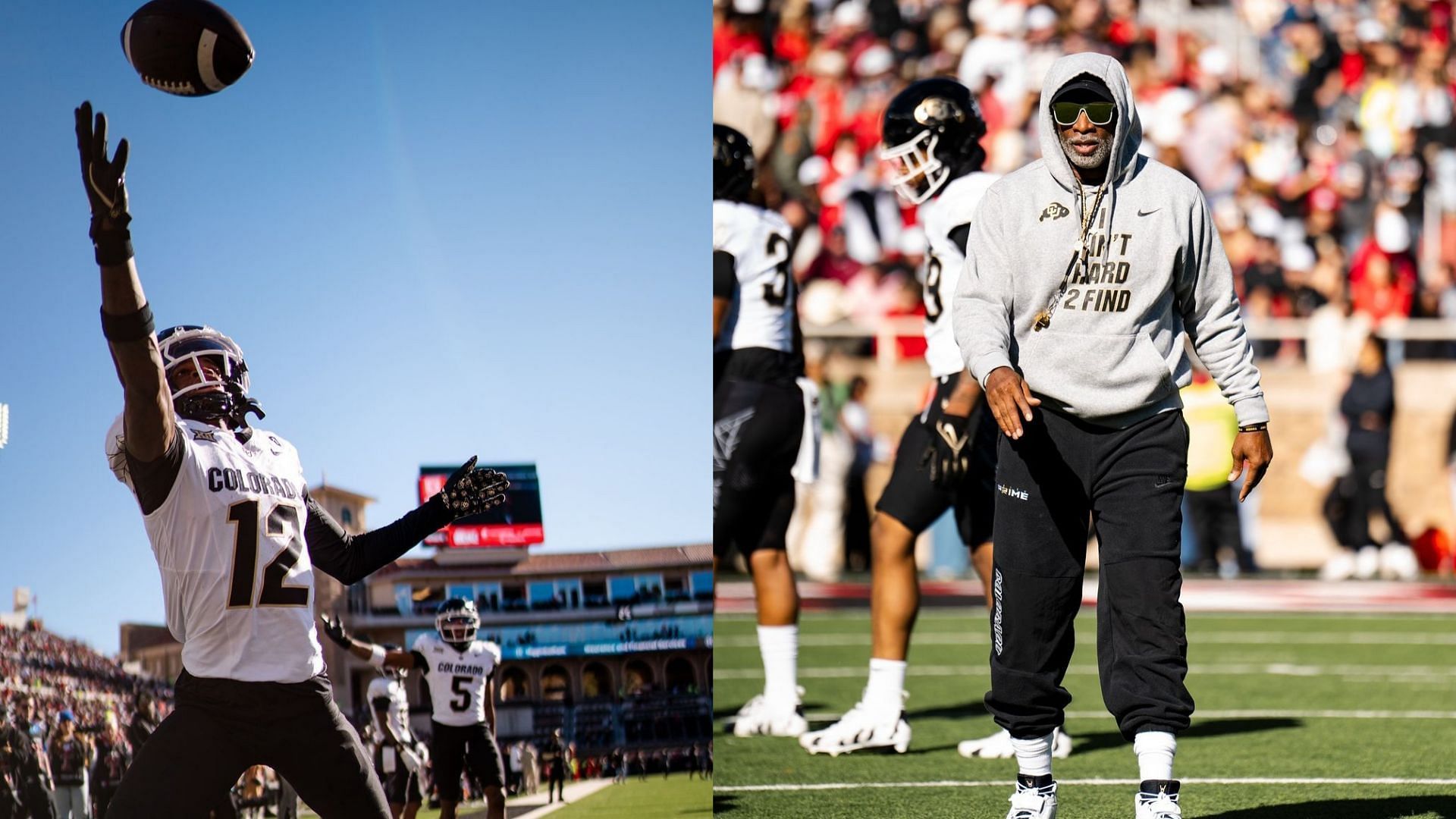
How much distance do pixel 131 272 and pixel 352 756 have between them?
40.5 inches

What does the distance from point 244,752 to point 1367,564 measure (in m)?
12.2

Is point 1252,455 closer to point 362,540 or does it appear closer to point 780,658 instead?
point 362,540

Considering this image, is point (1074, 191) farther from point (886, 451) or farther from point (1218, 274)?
point (886, 451)

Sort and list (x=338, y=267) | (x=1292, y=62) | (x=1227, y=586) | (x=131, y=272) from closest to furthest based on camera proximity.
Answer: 1. (x=131, y=272)
2. (x=338, y=267)
3. (x=1227, y=586)
4. (x=1292, y=62)

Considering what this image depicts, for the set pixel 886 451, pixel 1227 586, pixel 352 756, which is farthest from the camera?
pixel 886 451

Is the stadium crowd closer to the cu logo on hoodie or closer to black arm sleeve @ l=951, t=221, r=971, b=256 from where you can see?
black arm sleeve @ l=951, t=221, r=971, b=256

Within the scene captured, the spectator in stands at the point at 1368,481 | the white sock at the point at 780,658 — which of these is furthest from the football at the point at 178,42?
the spectator in stands at the point at 1368,481

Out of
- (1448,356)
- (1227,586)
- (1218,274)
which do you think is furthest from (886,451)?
(1218,274)

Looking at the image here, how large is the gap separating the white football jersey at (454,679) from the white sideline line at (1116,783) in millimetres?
1139

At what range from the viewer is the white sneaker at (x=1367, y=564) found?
1389cm

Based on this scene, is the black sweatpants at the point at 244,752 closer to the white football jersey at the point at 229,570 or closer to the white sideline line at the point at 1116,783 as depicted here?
the white football jersey at the point at 229,570

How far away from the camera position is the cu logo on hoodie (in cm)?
389

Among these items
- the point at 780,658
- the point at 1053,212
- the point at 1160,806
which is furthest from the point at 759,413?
the point at 1160,806

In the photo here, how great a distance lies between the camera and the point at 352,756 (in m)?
3.38
